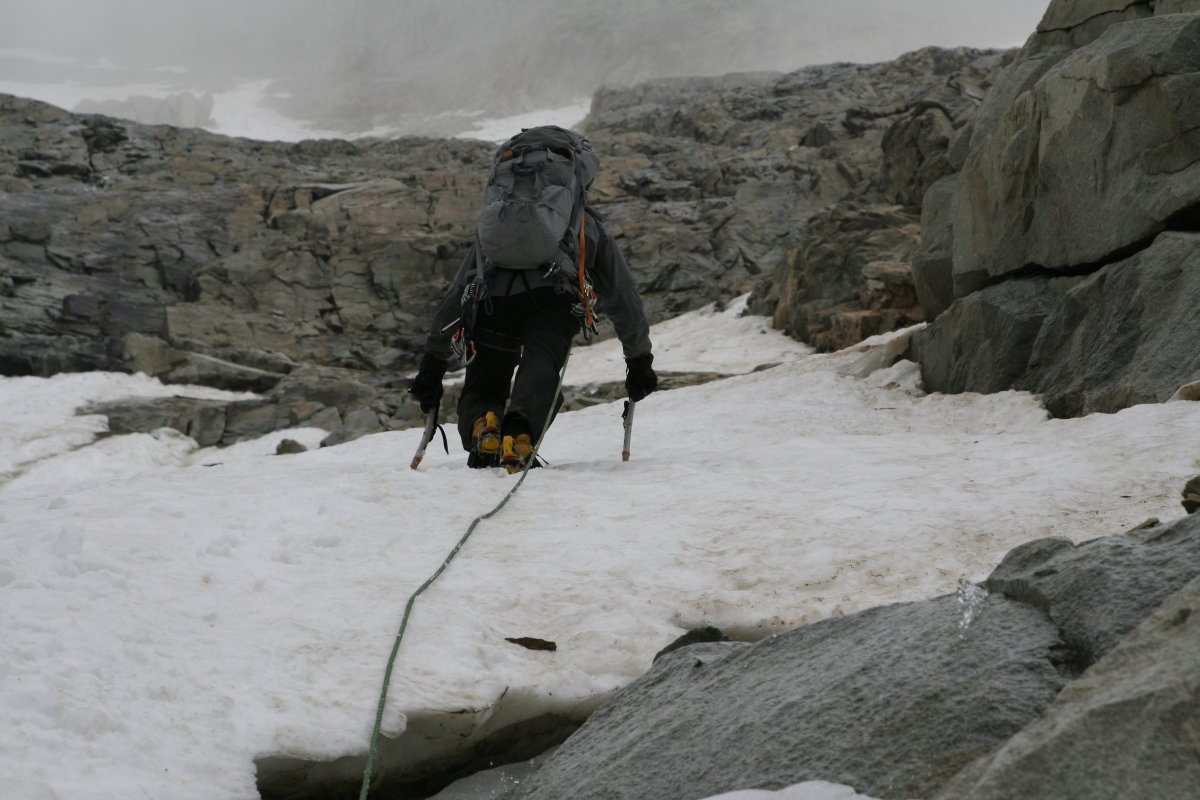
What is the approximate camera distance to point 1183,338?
6680mm

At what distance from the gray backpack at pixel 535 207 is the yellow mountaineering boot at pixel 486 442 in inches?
41.7

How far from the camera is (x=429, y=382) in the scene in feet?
24.8

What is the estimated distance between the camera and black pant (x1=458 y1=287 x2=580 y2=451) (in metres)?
6.98

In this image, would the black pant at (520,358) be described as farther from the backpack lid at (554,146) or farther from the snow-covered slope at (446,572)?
the backpack lid at (554,146)

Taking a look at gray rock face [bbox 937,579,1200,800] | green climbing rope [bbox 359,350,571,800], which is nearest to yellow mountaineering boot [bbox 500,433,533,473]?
green climbing rope [bbox 359,350,571,800]

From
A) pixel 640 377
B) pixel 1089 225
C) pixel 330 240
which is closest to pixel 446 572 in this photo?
pixel 640 377

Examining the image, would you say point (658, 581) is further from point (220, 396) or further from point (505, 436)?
point (220, 396)

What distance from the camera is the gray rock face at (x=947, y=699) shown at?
4.92 ft

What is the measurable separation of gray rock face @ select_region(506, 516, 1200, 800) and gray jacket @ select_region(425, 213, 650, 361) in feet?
15.1

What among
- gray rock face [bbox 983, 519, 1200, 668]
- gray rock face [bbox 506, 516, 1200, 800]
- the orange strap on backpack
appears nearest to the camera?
gray rock face [bbox 506, 516, 1200, 800]

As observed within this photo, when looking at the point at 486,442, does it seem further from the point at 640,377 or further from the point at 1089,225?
the point at 1089,225

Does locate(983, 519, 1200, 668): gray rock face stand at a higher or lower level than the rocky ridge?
lower

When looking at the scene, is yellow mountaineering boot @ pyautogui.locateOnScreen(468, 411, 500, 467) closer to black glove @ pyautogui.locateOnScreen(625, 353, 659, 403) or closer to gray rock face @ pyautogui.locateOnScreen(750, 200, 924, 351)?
black glove @ pyautogui.locateOnScreen(625, 353, 659, 403)

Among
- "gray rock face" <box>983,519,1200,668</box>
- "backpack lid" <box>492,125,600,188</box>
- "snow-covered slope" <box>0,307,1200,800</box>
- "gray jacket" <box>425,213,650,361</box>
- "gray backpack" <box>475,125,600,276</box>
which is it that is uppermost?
"backpack lid" <box>492,125,600,188</box>
